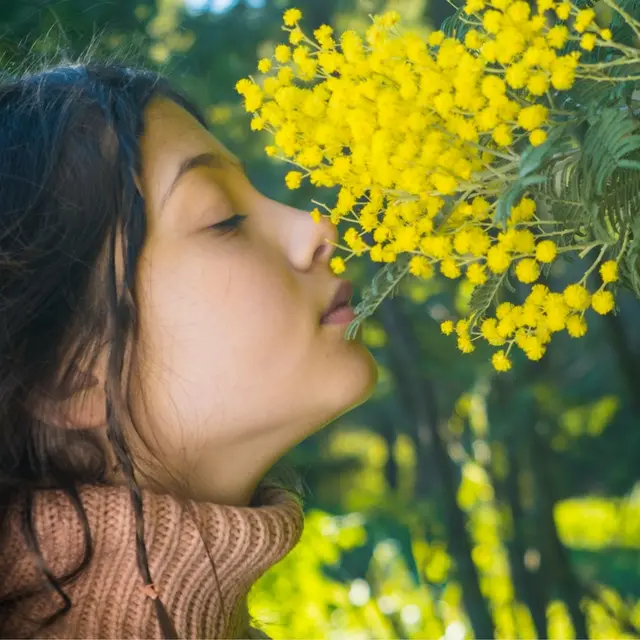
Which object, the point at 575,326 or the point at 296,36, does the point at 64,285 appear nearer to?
the point at 296,36

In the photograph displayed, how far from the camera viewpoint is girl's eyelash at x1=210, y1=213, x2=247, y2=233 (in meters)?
0.97

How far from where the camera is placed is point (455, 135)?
0.67 m

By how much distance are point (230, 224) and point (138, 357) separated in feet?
0.58

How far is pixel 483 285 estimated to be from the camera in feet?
2.47

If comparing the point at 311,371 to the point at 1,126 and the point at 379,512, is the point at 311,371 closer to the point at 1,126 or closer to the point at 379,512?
the point at 1,126

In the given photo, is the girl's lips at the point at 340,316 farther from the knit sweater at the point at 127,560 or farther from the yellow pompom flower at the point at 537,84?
the yellow pompom flower at the point at 537,84

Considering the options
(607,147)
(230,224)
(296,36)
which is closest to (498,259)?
(607,147)

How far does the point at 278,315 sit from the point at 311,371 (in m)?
0.07

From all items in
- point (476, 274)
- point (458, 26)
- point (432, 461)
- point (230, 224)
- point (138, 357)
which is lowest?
point (432, 461)

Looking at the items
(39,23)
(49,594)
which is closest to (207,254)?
(49,594)

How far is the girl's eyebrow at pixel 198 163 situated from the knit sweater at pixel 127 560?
0.33m

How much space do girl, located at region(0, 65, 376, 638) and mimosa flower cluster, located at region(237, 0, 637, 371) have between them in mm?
205

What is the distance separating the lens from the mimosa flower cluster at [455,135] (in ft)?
2.04

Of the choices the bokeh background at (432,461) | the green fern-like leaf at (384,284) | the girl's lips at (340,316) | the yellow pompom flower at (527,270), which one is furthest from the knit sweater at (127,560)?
the bokeh background at (432,461)
